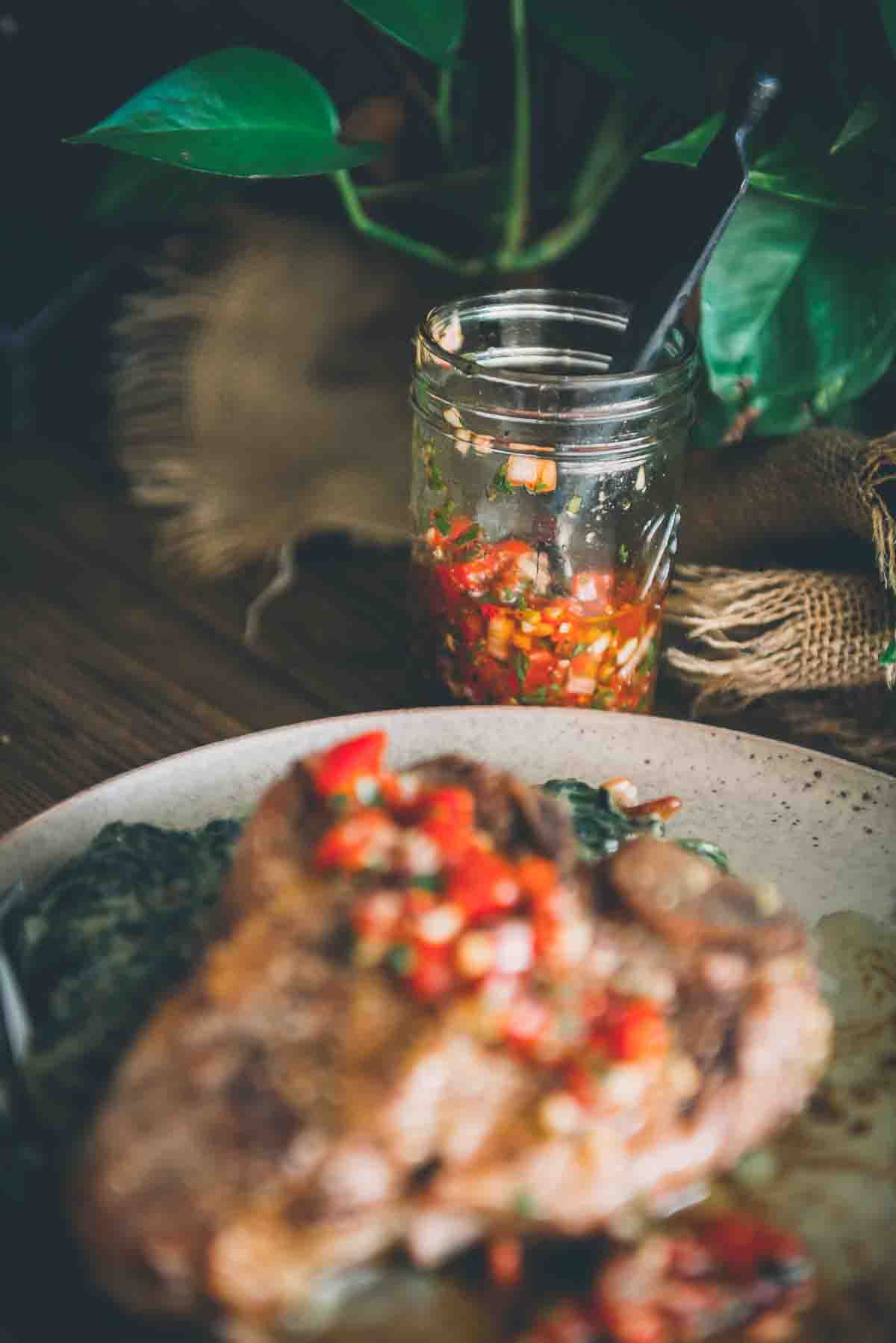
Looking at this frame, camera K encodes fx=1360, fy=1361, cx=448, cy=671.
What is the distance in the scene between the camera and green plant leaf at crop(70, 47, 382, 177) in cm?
172

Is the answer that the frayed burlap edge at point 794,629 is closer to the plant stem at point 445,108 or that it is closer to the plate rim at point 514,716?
the plate rim at point 514,716

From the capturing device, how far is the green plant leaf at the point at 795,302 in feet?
6.05

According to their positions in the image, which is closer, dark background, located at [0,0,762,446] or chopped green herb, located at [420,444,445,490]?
chopped green herb, located at [420,444,445,490]

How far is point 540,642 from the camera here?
1.69 m

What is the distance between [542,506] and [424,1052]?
86cm

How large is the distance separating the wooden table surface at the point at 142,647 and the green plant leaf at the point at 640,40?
2.82 ft

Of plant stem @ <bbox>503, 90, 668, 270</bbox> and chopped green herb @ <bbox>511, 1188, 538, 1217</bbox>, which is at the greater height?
plant stem @ <bbox>503, 90, 668, 270</bbox>

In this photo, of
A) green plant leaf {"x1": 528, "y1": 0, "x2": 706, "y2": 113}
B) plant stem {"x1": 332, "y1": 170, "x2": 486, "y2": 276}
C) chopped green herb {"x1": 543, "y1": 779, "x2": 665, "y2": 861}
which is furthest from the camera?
plant stem {"x1": 332, "y1": 170, "x2": 486, "y2": 276}

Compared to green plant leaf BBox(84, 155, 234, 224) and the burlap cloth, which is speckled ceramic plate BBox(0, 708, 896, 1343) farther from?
green plant leaf BBox(84, 155, 234, 224)

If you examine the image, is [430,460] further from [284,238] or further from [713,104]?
[284,238]

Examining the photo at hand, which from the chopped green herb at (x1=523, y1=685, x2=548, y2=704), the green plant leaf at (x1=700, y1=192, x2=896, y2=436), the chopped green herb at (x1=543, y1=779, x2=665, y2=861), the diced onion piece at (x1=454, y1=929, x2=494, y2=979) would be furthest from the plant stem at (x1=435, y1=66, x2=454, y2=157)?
the diced onion piece at (x1=454, y1=929, x2=494, y2=979)

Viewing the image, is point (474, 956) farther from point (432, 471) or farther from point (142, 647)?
point (142, 647)

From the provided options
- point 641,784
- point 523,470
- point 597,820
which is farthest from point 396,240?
point 597,820

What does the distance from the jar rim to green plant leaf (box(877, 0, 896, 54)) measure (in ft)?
1.40
